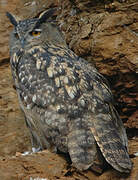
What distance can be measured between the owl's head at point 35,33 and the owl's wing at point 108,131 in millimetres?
884

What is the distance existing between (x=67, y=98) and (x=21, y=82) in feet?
2.01

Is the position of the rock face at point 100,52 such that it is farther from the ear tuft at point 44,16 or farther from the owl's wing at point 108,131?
the ear tuft at point 44,16

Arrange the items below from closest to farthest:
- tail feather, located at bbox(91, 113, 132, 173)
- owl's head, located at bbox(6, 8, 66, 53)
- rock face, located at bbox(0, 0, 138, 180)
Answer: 1. tail feather, located at bbox(91, 113, 132, 173)
2. owl's head, located at bbox(6, 8, 66, 53)
3. rock face, located at bbox(0, 0, 138, 180)

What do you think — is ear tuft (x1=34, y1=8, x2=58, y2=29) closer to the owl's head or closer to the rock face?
the owl's head

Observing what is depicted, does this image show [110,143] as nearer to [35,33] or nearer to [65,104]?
[65,104]

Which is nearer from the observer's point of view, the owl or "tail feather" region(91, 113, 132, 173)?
"tail feather" region(91, 113, 132, 173)

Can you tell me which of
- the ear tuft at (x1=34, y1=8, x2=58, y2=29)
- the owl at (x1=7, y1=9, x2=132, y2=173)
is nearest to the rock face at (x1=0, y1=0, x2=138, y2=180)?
the owl at (x1=7, y1=9, x2=132, y2=173)

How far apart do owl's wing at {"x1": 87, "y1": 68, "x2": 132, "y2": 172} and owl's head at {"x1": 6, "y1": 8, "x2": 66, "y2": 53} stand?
88cm

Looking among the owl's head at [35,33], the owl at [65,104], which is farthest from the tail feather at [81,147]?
the owl's head at [35,33]

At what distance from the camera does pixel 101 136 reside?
2.97 m

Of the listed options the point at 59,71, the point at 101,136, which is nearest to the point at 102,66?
the point at 59,71

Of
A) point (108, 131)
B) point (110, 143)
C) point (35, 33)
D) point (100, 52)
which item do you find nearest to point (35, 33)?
point (35, 33)

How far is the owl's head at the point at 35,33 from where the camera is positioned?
3.84m

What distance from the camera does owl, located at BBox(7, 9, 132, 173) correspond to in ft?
9.55
